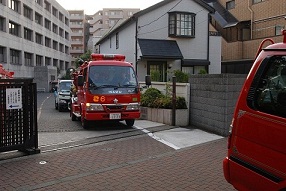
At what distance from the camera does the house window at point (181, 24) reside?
23.1 meters

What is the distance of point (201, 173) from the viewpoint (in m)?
5.70

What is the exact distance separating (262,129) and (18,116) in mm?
5223

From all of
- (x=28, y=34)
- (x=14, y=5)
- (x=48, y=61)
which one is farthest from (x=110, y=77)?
(x=48, y=61)

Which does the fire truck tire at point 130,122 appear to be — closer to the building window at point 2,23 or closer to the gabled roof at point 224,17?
the gabled roof at point 224,17

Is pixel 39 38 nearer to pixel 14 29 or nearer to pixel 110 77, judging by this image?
pixel 14 29

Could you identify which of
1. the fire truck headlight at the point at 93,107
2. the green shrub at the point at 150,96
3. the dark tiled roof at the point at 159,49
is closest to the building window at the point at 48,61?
the dark tiled roof at the point at 159,49

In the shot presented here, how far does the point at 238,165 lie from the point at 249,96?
0.82m

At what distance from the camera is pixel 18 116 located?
6.69 meters

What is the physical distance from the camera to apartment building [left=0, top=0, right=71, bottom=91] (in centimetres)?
3817

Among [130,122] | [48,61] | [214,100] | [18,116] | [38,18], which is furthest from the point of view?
[48,61]

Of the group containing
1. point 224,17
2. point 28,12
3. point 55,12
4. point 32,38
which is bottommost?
point 224,17

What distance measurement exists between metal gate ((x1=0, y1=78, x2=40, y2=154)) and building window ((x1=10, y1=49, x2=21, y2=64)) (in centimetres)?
3672

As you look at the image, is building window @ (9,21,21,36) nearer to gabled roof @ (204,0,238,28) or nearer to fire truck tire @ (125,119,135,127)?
gabled roof @ (204,0,238,28)

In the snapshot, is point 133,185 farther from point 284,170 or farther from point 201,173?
point 284,170
